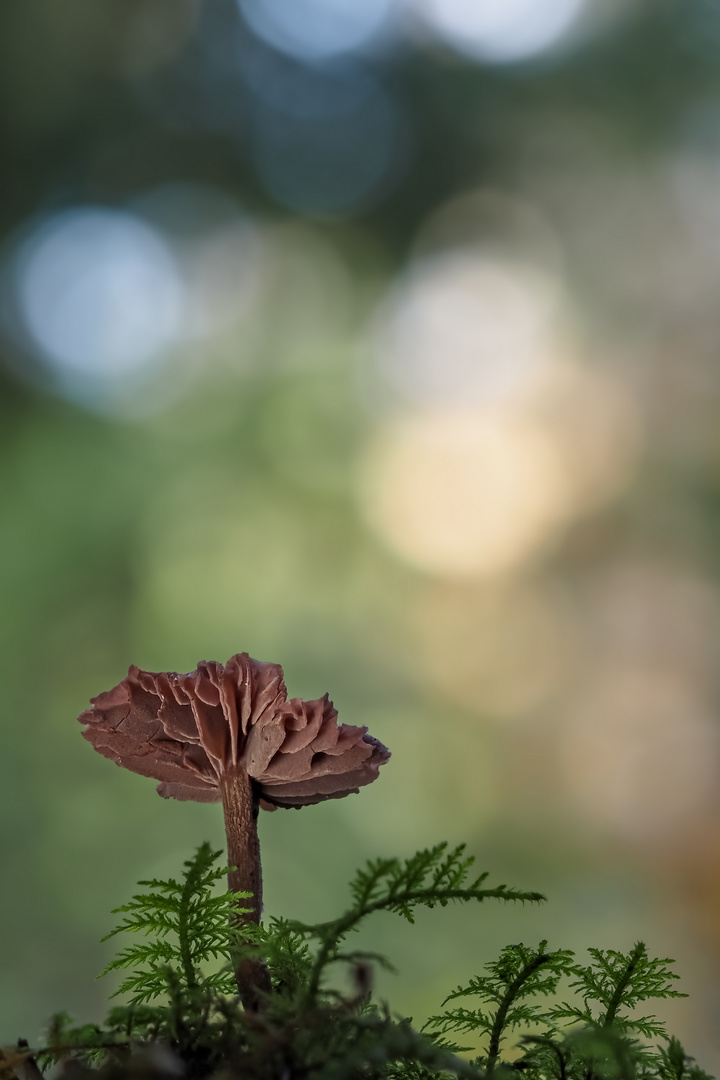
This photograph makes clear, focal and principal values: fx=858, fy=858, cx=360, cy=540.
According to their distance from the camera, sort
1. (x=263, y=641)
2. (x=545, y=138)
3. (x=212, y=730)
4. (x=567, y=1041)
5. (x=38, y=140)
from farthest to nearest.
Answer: (x=545, y=138) → (x=38, y=140) → (x=263, y=641) → (x=212, y=730) → (x=567, y=1041)

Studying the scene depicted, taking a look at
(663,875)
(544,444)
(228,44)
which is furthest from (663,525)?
(228,44)

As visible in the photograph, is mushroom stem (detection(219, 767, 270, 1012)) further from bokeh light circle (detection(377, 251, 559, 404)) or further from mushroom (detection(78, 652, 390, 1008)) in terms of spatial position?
bokeh light circle (detection(377, 251, 559, 404))

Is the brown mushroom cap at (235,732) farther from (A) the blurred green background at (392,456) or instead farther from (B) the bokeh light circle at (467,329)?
(B) the bokeh light circle at (467,329)

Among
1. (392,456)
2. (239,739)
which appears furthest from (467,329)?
(239,739)

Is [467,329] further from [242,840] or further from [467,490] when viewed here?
[242,840]

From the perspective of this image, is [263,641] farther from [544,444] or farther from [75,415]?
[544,444]

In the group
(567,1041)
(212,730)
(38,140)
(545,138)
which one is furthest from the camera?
(545,138)

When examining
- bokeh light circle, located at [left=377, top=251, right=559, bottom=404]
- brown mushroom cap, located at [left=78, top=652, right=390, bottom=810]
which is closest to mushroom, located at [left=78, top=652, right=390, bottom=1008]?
brown mushroom cap, located at [left=78, top=652, right=390, bottom=810]
